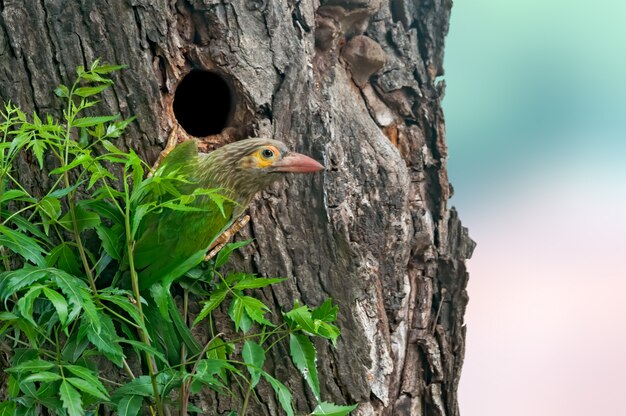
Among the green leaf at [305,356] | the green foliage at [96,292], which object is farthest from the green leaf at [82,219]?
the green leaf at [305,356]

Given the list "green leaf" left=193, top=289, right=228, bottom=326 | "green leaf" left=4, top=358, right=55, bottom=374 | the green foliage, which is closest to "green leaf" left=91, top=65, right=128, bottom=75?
the green foliage

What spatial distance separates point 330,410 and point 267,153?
808mm

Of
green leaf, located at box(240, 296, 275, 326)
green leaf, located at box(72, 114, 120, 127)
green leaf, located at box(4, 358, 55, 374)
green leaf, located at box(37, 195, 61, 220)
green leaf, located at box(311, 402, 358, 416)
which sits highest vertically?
green leaf, located at box(72, 114, 120, 127)

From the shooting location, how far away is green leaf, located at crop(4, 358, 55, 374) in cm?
213

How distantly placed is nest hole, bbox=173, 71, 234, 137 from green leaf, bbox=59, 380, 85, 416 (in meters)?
1.00

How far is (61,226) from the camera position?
2441 mm

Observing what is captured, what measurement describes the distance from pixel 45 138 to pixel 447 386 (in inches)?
71.6

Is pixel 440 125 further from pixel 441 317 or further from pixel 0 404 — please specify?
pixel 0 404

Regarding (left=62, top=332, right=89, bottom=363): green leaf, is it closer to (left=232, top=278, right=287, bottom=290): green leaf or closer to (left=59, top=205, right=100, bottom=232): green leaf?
(left=59, top=205, right=100, bottom=232): green leaf

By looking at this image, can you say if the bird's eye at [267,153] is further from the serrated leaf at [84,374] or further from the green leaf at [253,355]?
the serrated leaf at [84,374]

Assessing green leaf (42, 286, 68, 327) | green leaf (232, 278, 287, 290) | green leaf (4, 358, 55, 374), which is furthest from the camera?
green leaf (232, 278, 287, 290)

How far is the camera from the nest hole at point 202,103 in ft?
9.11

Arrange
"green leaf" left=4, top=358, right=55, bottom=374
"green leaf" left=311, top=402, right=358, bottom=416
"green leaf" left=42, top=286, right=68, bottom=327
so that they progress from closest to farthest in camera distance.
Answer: "green leaf" left=42, top=286, right=68, bottom=327, "green leaf" left=4, top=358, right=55, bottom=374, "green leaf" left=311, top=402, right=358, bottom=416

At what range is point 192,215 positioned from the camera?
7.84 feet
